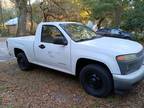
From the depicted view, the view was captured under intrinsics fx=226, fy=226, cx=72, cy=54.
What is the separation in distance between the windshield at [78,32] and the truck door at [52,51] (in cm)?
23

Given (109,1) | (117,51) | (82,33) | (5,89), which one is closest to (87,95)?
(117,51)

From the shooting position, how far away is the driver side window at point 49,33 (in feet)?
20.3

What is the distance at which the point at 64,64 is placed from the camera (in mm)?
5863

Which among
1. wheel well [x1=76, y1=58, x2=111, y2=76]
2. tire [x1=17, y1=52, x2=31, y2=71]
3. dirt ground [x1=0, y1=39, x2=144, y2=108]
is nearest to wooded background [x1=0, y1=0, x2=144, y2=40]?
tire [x1=17, y1=52, x2=31, y2=71]

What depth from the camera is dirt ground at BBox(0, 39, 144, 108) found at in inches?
197

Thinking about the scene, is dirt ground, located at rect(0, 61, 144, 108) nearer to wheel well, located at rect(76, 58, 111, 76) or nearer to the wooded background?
wheel well, located at rect(76, 58, 111, 76)

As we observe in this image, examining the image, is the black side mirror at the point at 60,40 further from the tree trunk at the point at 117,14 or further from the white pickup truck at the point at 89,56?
the tree trunk at the point at 117,14

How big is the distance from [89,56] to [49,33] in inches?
68.1

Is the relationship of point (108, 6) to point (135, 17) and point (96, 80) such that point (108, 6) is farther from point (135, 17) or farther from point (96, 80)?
point (96, 80)

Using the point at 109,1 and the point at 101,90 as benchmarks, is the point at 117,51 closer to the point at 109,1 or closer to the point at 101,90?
the point at 101,90

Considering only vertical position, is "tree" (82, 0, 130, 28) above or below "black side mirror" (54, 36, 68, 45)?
below

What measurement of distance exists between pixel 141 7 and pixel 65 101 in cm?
1721

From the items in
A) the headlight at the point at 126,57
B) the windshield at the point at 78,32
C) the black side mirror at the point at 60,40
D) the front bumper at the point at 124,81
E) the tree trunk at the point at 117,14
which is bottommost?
the tree trunk at the point at 117,14

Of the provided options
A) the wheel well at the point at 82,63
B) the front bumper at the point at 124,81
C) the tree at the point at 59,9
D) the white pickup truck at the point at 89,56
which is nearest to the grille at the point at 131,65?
the white pickup truck at the point at 89,56
